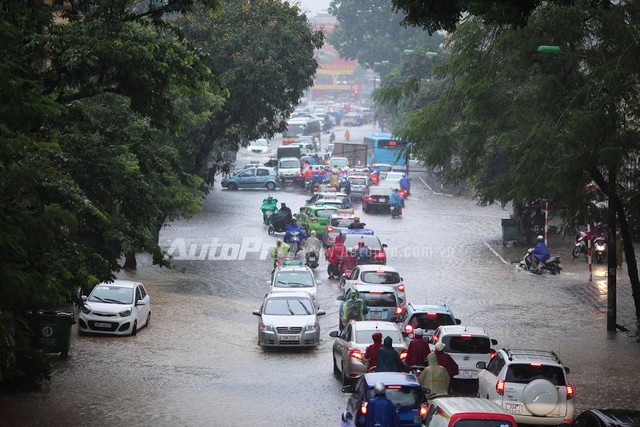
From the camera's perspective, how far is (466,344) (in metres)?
23.8

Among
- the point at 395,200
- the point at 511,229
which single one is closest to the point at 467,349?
the point at 511,229

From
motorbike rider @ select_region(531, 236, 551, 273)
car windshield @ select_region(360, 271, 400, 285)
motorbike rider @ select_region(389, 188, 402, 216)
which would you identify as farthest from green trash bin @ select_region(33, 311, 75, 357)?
motorbike rider @ select_region(389, 188, 402, 216)

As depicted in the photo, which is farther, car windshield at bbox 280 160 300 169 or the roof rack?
car windshield at bbox 280 160 300 169

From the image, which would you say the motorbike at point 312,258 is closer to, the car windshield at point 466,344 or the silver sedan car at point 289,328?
the silver sedan car at point 289,328

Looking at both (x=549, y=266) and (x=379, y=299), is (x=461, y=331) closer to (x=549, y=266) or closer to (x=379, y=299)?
(x=379, y=299)

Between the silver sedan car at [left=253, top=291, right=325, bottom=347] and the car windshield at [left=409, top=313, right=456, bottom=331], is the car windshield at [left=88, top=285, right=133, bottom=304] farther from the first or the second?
the car windshield at [left=409, top=313, right=456, bottom=331]

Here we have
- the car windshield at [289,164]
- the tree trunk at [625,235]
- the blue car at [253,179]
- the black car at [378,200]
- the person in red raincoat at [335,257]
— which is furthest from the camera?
the car windshield at [289,164]

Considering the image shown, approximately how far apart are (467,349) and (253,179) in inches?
2040

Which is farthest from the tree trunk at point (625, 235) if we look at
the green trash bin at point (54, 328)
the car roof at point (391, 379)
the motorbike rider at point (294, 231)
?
the motorbike rider at point (294, 231)

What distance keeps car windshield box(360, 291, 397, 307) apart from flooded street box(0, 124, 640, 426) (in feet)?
4.58

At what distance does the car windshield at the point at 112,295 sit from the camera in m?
30.9

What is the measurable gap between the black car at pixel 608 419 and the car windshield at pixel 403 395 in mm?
2393


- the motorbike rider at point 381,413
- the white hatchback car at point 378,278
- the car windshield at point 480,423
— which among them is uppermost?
the car windshield at point 480,423

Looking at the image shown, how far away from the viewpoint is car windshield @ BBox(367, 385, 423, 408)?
17812mm
